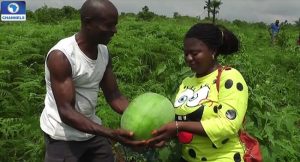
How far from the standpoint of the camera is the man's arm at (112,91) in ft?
12.9

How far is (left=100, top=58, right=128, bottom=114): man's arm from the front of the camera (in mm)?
3918

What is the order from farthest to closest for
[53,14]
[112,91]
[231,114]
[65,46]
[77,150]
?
[53,14] → [112,91] → [77,150] → [65,46] → [231,114]

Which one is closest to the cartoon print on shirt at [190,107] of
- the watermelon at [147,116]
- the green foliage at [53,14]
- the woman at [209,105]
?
the woman at [209,105]

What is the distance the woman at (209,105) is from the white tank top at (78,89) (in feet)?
2.04

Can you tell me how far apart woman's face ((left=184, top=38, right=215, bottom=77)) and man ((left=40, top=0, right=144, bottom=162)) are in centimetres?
53

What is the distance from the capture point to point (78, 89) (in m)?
3.56

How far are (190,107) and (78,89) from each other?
815 millimetres

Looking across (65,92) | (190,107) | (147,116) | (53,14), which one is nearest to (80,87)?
(65,92)

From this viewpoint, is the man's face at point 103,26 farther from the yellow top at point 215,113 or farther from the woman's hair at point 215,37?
the yellow top at point 215,113

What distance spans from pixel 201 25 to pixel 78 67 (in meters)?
0.89

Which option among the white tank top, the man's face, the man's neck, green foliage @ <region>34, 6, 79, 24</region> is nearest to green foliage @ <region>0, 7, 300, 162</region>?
the white tank top

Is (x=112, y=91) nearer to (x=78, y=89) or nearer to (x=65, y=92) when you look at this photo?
(x=78, y=89)

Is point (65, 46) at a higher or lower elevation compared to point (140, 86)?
higher

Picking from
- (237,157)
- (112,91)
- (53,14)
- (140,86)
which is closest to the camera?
(237,157)
